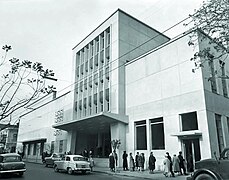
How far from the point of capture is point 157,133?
70.7 feet

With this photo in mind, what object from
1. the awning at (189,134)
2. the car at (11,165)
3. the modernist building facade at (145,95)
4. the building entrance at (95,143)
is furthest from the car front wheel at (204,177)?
the building entrance at (95,143)

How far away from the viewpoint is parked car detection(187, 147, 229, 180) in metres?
7.83

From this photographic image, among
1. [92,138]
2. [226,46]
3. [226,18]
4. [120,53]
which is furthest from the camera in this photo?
[92,138]

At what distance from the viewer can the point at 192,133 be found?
56.5 feet

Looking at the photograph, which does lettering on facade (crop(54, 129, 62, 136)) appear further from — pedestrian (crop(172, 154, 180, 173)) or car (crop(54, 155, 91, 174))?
pedestrian (crop(172, 154, 180, 173))

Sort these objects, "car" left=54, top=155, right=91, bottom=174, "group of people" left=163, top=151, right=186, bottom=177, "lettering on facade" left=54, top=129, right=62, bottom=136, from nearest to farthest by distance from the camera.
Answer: "group of people" left=163, top=151, right=186, bottom=177
"car" left=54, top=155, right=91, bottom=174
"lettering on facade" left=54, top=129, right=62, bottom=136

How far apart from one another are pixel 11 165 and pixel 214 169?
14.4 metres

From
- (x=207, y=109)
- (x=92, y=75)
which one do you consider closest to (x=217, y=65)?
(x=207, y=109)

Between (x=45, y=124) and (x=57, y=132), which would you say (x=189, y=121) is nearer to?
(x=57, y=132)

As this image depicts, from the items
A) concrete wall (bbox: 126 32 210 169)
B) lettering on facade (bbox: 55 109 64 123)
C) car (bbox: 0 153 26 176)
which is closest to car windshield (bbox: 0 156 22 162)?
car (bbox: 0 153 26 176)

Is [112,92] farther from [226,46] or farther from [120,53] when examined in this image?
[226,46]

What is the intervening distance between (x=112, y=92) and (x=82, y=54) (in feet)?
41.6

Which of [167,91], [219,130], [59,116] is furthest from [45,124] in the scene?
[219,130]

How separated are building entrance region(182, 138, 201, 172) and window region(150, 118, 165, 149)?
2675 mm
